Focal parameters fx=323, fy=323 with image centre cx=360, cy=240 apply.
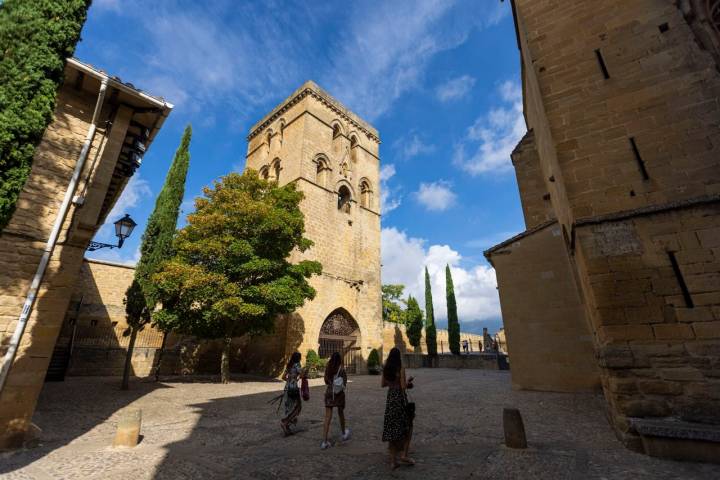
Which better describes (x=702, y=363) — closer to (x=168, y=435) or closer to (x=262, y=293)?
(x=168, y=435)

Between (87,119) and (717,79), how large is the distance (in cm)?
1098

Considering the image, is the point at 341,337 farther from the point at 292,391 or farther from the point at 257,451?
the point at 257,451

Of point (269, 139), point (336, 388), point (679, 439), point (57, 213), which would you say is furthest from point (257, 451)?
point (269, 139)

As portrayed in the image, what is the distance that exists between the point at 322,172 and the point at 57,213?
16.2 meters

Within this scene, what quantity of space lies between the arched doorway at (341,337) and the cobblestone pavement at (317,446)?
30.7 ft

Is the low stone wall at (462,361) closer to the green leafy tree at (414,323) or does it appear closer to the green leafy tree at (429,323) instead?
the green leafy tree at (429,323)

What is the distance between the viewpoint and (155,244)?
1174 cm

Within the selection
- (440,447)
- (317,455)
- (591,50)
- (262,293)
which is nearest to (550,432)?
(440,447)

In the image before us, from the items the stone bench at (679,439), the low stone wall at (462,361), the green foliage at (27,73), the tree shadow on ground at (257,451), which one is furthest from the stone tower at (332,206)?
the stone bench at (679,439)

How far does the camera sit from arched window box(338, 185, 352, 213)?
21672 mm

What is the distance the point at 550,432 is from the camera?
5062 mm

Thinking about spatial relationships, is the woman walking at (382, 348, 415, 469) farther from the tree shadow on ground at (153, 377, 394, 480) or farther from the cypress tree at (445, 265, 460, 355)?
the cypress tree at (445, 265, 460, 355)

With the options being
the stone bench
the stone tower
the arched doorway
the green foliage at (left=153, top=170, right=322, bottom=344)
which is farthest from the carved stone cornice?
A: the stone bench

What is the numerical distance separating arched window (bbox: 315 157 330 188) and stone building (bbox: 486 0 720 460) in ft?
47.6
